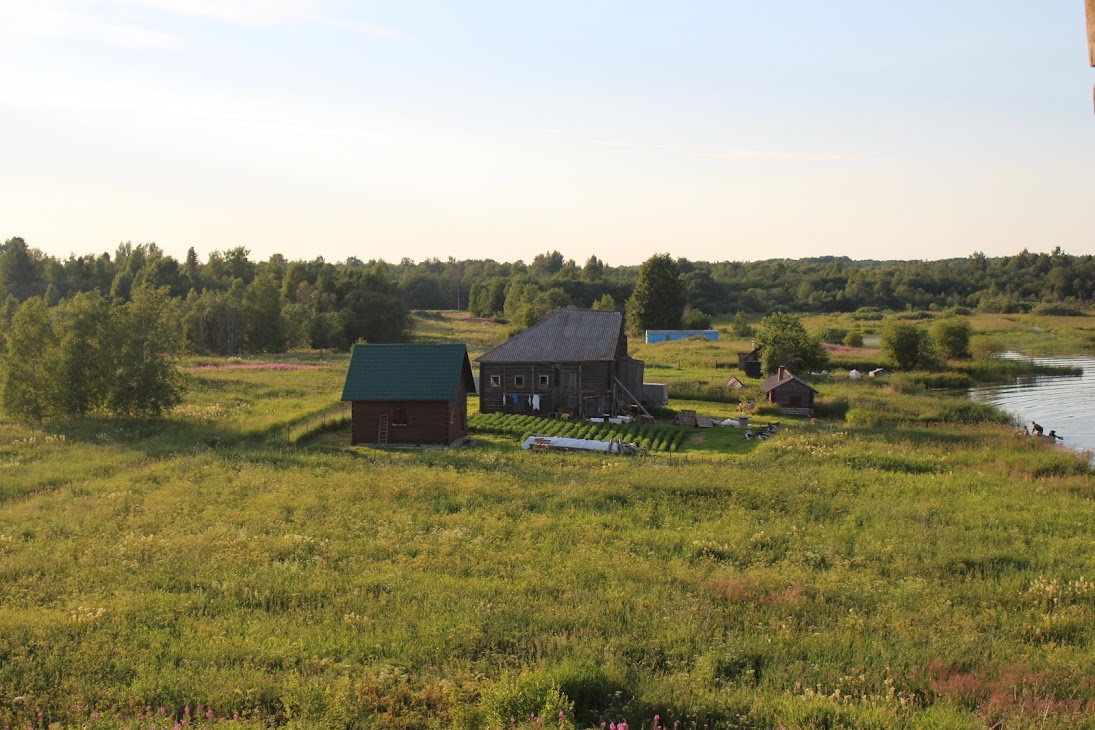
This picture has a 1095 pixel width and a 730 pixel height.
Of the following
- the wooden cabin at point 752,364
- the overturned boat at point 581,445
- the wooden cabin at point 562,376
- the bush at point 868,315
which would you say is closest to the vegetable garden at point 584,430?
the overturned boat at point 581,445

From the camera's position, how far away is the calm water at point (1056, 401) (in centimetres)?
3778

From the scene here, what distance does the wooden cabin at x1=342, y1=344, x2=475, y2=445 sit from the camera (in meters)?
32.8

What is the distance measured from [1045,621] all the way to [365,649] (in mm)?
10294

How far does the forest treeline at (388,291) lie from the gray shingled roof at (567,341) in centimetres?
1544

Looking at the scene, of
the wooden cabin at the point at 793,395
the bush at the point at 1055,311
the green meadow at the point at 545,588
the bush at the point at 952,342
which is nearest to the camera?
the green meadow at the point at 545,588

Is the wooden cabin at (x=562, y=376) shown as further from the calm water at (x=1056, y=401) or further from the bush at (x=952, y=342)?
the bush at (x=952, y=342)

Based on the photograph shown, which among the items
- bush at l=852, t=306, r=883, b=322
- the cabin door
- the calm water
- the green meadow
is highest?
bush at l=852, t=306, r=883, b=322

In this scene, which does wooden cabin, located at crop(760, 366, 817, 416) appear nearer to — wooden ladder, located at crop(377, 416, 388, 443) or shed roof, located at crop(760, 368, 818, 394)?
shed roof, located at crop(760, 368, 818, 394)

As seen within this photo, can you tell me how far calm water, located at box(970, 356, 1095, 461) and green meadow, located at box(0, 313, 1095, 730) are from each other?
10.8 m

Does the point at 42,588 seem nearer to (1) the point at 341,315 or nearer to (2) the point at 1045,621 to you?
(2) the point at 1045,621

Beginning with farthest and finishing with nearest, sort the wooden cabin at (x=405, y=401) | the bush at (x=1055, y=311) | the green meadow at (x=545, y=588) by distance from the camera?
the bush at (x=1055, y=311) → the wooden cabin at (x=405, y=401) → the green meadow at (x=545, y=588)

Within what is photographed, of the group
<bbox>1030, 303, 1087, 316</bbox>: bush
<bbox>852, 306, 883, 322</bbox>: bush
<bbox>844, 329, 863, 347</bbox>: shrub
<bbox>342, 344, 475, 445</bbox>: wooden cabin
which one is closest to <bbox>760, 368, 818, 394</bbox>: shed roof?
<bbox>342, 344, 475, 445</bbox>: wooden cabin

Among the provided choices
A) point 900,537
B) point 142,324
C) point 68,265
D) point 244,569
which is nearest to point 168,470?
point 244,569

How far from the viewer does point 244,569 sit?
16.1m
